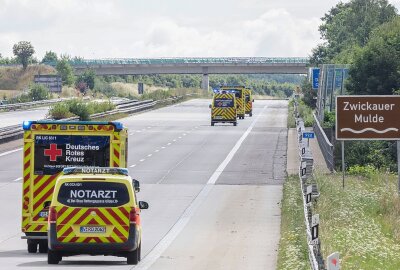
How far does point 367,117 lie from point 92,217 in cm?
1883

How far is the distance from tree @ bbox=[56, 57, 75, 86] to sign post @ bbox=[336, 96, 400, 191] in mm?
144248

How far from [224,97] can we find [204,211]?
52.8 metres

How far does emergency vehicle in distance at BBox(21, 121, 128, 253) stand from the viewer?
85.3 ft

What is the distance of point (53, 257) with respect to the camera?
74.8ft

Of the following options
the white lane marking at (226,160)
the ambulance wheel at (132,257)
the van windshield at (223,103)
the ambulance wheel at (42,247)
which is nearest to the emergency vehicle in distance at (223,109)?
the van windshield at (223,103)

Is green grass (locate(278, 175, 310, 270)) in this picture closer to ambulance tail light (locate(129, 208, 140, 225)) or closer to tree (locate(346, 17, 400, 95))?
ambulance tail light (locate(129, 208, 140, 225))

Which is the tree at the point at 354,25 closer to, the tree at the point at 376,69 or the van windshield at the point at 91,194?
the tree at the point at 376,69

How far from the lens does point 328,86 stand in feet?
236

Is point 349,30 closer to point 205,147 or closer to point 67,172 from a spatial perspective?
point 205,147

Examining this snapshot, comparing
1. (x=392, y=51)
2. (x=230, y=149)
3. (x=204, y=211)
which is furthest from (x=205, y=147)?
(x=204, y=211)

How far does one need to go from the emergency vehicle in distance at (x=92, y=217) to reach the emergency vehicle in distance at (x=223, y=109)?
209 ft

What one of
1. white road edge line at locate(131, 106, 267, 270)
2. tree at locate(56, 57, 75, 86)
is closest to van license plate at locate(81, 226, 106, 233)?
white road edge line at locate(131, 106, 267, 270)

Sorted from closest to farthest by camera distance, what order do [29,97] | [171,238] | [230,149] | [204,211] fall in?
[171,238], [204,211], [230,149], [29,97]

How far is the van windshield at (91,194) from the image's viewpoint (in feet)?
74.1
